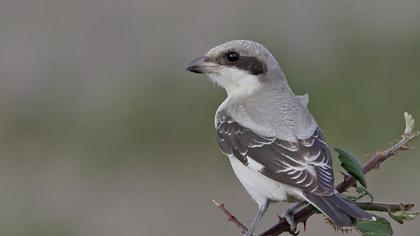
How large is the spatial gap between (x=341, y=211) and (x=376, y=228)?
308 mm

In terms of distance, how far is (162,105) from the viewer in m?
9.95

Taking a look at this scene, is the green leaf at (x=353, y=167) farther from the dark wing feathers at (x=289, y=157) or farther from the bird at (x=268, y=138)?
the dark wing feathers at (x=289, y=157)

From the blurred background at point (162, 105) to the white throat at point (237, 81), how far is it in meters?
3.25

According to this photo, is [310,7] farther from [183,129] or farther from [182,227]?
[182,227]

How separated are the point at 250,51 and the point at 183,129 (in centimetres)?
460

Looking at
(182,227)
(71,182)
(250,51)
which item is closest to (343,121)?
(182,227)

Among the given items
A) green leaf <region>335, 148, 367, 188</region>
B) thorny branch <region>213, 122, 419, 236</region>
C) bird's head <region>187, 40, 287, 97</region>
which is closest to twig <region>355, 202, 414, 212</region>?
Result: thorny branch <region>213, 122, 419, 236</region>

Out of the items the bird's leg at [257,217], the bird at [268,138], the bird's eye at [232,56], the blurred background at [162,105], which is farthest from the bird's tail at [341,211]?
the blurred background at [162,105]

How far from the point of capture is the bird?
4.16 m

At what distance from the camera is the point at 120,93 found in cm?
1035

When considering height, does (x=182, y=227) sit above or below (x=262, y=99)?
below

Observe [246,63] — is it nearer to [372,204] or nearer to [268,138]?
[268,138]

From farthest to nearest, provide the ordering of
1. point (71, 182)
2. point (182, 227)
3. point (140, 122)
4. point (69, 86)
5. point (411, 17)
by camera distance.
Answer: point (411, 17) < point (69, 86) < point (140, 122) < point (71, 182) < point (182, 227)

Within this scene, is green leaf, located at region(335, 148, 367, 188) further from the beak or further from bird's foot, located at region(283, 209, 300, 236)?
the beak
